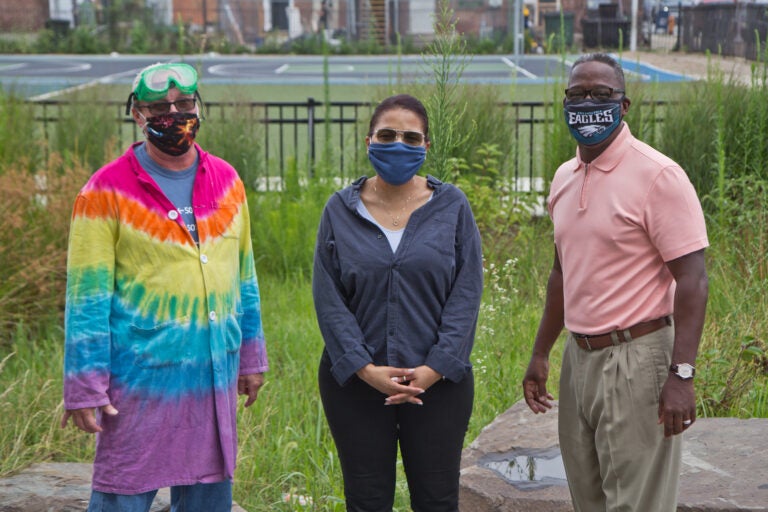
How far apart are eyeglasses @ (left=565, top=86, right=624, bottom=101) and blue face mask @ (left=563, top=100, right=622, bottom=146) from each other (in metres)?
0.03

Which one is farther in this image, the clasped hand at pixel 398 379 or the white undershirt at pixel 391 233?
the white undershirt at pixel 391 233

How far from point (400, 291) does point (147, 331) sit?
787mm

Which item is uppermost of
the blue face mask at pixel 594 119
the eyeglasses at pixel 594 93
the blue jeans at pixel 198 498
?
the eyeglasses at pixel 594 93

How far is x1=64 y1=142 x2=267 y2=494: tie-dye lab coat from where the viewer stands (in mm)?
3111

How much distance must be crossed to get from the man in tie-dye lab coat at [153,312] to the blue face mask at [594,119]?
3.73 feet

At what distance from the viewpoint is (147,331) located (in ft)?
10.4

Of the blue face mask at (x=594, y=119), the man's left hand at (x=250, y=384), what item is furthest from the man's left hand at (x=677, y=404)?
the man's left hand at (x=250, y=384)

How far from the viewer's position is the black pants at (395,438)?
11.1 feet

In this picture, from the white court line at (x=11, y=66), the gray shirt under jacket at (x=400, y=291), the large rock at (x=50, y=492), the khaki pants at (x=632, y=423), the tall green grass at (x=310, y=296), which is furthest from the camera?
the white court line at (x=11, y=66)

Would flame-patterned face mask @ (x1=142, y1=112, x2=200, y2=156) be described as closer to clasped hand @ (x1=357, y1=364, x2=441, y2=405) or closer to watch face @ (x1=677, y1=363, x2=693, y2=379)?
clasped hand @ (x1=357, y1=364, x2=441, y2=405)

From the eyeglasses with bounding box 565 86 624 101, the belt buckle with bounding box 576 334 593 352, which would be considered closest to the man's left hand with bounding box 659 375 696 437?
the belt buckle with bounding box 576 334 593 352

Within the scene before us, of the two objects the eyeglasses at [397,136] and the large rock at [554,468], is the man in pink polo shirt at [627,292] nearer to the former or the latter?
the eyeglasses at [397,136]

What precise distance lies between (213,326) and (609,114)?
4.49ft

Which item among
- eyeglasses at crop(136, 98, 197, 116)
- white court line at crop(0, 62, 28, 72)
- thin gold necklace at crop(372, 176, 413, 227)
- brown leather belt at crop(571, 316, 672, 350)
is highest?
white court line at crop(0, 62, 28, 72)
